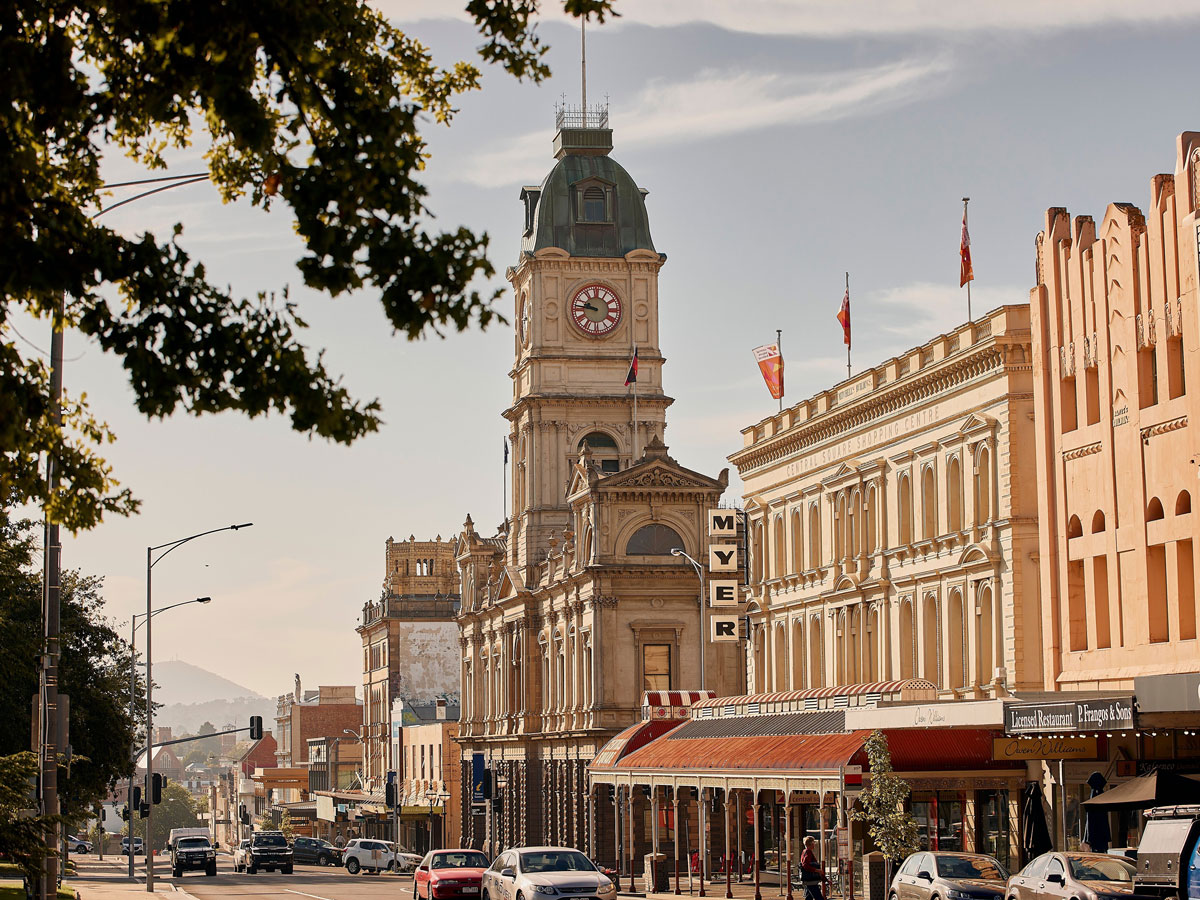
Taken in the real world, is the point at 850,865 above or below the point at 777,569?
below

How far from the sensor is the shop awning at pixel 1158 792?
3297 centimetres

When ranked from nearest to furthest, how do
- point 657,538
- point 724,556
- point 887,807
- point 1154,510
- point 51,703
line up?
point 51,703 < point 1154,510 < point 887,807 < point 724,556 < point 657,538

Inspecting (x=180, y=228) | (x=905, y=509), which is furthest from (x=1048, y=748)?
(x=180, y=228)

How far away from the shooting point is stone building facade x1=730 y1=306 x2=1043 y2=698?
44625 mm

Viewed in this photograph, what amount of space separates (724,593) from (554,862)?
3354cm

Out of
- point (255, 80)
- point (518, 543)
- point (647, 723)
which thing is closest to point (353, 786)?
point (518, 543)

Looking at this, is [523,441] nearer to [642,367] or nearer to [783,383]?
[642,367]

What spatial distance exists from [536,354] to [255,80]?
84647mm

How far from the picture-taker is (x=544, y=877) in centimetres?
3428

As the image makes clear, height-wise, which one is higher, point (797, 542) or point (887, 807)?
point (797, 542)

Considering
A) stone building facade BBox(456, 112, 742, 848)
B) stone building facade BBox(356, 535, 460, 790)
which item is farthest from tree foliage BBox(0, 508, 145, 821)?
stone building facade BBox(356, 535, 460, 790)

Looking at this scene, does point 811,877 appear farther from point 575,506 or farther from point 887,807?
point 575,506

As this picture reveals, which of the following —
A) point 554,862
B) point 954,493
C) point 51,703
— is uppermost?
point 954,493

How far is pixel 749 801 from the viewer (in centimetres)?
6234
